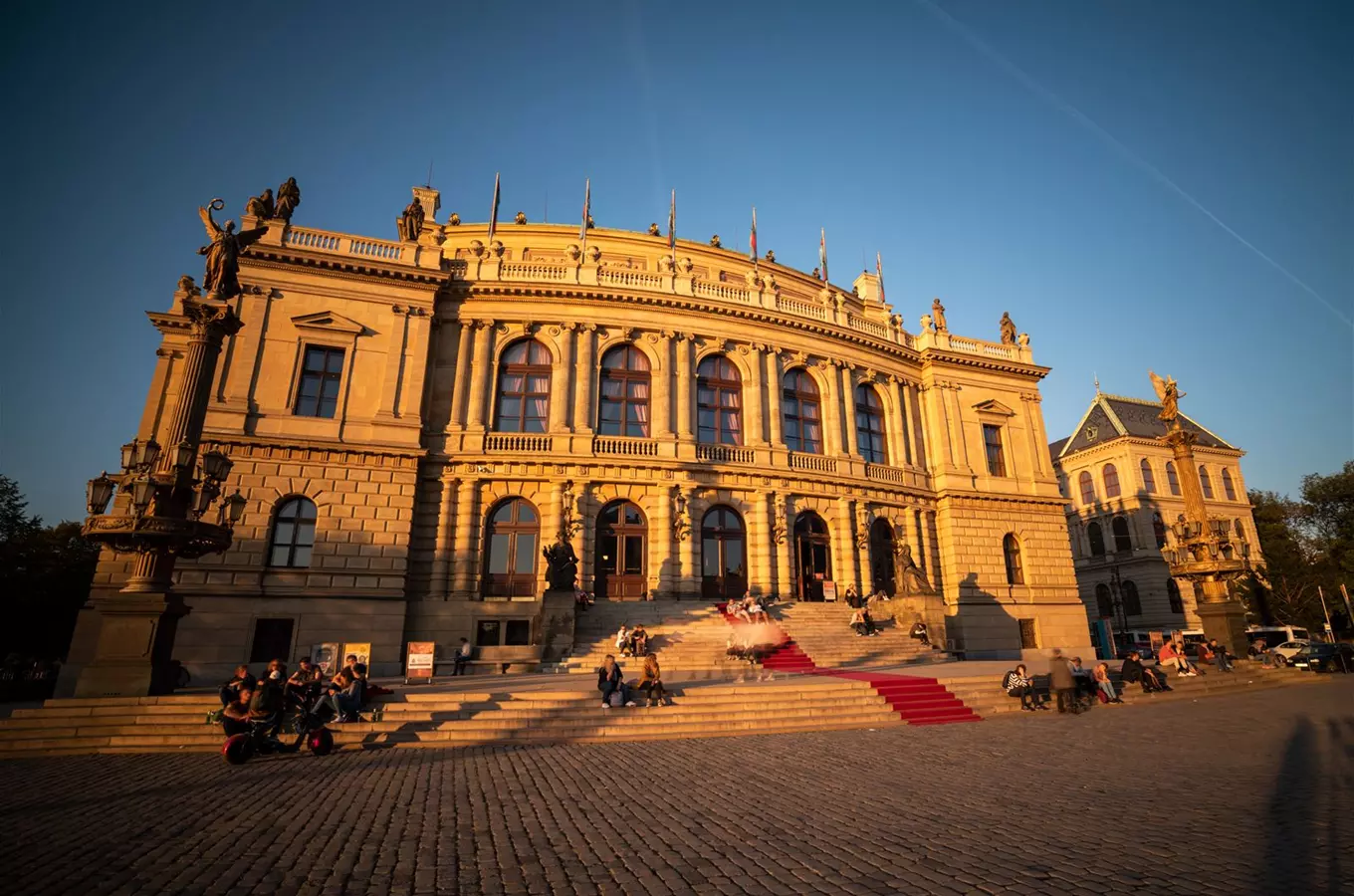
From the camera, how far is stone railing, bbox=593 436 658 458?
83.9 feet

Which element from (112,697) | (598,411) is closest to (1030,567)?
(598,411)

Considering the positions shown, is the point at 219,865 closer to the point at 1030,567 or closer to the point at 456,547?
the point at 456,547

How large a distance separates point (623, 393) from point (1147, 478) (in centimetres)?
4824

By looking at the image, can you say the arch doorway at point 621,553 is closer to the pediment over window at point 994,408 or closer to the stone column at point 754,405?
the stone column at point 754,405

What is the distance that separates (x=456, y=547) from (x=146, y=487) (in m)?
12.0

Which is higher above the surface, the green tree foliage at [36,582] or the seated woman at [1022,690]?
the green tree foliage at [36,582]

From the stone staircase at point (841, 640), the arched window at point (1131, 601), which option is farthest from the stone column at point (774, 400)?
the arched window at point (1131, 601)

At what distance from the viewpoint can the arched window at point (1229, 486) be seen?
173 ft

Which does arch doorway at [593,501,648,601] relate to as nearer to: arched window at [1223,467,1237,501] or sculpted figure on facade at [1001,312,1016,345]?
sculpted figure on facade at [1001,312,1016,345]

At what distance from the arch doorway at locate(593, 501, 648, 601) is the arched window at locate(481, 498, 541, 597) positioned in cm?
257

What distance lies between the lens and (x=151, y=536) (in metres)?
12.1

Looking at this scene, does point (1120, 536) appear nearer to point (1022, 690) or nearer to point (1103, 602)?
point (1103, 602)

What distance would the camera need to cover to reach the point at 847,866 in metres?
5.17

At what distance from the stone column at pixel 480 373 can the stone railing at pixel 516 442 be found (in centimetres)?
69
